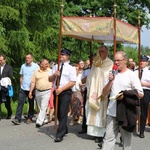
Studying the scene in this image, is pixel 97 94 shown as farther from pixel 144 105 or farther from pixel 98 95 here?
pixel 144 105

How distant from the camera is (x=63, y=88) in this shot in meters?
8.17

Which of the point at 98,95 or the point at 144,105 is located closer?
the point at 98,95

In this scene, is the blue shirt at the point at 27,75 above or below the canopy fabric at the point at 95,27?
below

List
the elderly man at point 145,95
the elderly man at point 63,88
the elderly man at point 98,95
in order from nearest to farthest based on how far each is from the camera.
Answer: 1. the elderly man at point 63,88
2. the elderly man at point 98,95
3. the elderly man at point 145,95

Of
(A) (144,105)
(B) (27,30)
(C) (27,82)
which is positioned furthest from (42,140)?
(B) (27,30)

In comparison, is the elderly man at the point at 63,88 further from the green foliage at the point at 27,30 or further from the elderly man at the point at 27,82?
the green foliage at the point at 27,30

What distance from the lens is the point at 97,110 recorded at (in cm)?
842

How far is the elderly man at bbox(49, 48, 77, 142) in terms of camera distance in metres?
8.21

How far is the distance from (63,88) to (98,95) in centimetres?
78

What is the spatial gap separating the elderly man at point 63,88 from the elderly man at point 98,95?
1.53 feet

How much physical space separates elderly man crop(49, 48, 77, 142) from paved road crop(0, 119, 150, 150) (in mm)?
296

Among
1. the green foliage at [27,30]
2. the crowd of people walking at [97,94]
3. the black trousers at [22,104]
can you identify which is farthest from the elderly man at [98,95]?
the green foliage at [27,30]

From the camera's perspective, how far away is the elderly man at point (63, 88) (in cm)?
821

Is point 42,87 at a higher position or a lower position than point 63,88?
lower
